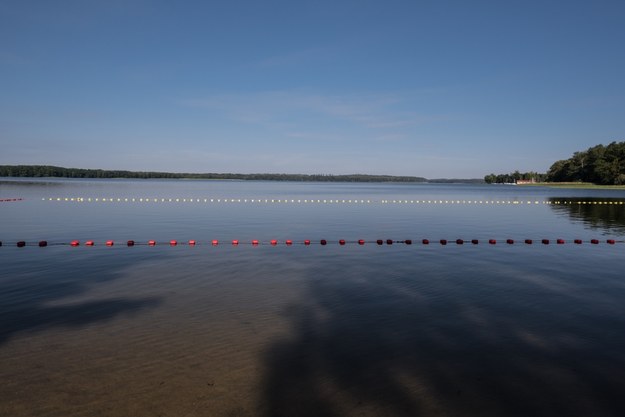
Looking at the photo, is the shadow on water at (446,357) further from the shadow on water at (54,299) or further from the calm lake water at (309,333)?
the shadow on water at (54,299)

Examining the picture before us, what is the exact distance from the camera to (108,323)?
9.24 meters

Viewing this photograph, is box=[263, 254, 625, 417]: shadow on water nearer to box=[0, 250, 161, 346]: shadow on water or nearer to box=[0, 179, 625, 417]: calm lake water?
box=[0, 179, 625, 417]: calm lake water

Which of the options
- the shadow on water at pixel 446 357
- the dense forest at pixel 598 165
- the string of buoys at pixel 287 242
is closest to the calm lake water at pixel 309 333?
the shadow on water at pixel 446 357

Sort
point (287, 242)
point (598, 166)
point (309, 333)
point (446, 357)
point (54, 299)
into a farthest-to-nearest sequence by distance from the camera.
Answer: point (598, 166)
point (287, 242)
point (54, 299)
point (309, 333)
point (446, 357)

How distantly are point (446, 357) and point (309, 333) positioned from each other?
275cm

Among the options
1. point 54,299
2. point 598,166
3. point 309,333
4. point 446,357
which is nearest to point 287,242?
point 54,299

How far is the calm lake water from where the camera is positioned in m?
6.31

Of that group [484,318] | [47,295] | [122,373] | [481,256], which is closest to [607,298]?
[484,318]

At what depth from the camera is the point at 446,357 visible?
25.5 feet

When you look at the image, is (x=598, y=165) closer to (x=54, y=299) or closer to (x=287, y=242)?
(x=287, y=242)

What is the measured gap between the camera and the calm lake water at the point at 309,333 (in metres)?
6.31

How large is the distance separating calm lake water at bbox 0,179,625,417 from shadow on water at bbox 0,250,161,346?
0.23ft

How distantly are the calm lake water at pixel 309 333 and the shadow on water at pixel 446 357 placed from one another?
1.5 inches

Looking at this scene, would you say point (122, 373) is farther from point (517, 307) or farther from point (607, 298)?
point (607, 298)
